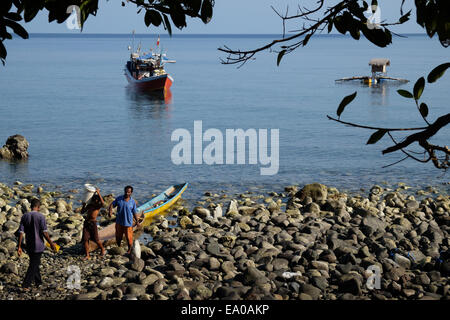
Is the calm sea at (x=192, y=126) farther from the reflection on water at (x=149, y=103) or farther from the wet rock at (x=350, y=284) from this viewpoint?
the wet rock at (x=350, y=284)

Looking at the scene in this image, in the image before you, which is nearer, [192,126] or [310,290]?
[310,290]

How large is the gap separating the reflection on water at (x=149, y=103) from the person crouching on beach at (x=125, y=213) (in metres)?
36.1

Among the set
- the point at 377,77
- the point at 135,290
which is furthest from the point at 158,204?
the point at 377,77

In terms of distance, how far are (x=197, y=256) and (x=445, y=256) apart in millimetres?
5681

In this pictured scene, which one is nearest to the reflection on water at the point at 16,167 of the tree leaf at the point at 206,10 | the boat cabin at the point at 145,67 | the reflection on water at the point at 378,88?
the tree leaf at the point at 206,10

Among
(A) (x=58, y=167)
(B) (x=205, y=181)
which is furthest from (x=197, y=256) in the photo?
(A) (x=58, y=167)

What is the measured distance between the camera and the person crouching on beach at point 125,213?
1330cm

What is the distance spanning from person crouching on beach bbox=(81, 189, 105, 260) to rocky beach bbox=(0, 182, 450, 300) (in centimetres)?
36

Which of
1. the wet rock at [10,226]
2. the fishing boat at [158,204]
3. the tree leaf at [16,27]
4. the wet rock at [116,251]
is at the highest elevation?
the tree leaf at [16,27]

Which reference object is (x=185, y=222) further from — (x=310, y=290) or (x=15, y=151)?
(x=15, y=151)

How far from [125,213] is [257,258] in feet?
10.5

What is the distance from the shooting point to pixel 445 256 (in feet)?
43.6

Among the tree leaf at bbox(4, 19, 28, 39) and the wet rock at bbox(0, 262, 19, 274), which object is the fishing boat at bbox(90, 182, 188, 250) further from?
the tree leaf at bbox(4, 19, 28, 39)

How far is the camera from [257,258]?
→ 42.8ft
